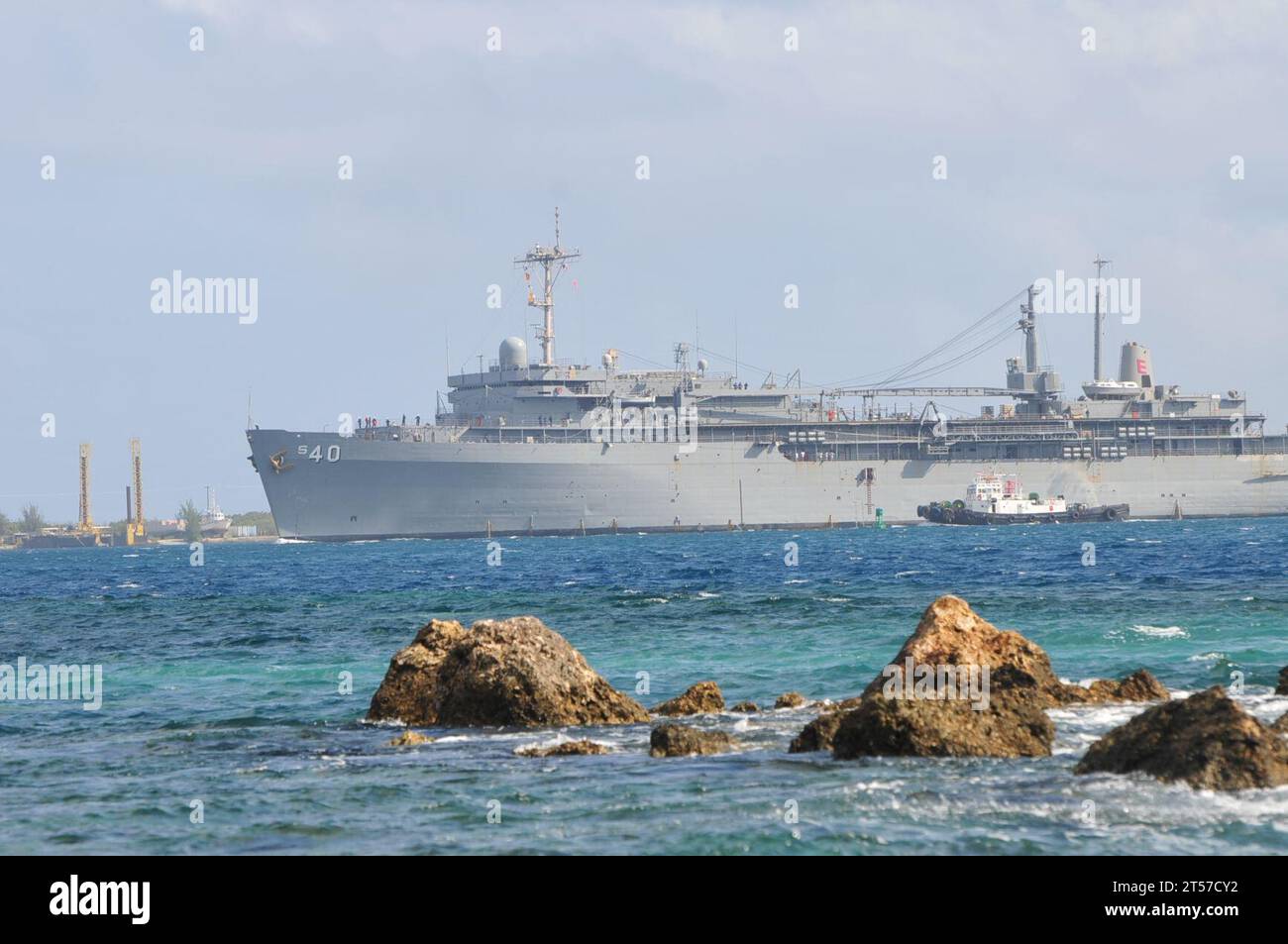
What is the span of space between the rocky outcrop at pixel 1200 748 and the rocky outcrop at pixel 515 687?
5.83m

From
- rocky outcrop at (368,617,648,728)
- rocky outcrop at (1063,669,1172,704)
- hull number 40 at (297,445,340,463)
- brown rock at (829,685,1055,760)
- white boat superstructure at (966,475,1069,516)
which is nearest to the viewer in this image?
brown rock at (829,685,1055,760)

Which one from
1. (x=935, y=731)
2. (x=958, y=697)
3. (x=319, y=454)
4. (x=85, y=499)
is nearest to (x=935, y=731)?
(x=935, y=731)

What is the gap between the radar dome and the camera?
307 ft

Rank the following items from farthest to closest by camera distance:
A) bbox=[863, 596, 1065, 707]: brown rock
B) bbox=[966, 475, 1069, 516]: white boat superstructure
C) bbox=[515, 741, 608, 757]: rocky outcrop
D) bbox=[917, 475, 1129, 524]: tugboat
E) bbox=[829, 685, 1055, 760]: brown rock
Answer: bbox=[966, 475, 1069, 516]: white boat superstructure < bbox=[917, 475, 1129, 524]: tugboat < bbox=[863, 596, 1065, 707]: brown rock < bbox=[515, 741, 608, 757]: rocky outcrop < bbox=[829, 685, 1055, 760]: brown rock

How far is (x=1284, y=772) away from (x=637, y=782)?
514cm

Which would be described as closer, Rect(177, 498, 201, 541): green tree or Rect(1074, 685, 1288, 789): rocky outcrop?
Rect(1074, 685, 1288, 789): rocky outcrop

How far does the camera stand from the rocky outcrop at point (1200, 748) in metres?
11.7

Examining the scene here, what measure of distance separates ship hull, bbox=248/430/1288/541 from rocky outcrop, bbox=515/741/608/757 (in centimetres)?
6887

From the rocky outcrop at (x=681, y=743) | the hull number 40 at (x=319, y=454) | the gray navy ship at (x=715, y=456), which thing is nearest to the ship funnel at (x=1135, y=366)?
the gray navy ship at (x=715, y=456)

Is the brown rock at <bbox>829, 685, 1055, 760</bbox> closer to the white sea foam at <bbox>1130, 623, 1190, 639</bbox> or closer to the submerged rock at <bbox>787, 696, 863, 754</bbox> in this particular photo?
the submerged rock at <bbox>787, 696, 863, 754</bbox>

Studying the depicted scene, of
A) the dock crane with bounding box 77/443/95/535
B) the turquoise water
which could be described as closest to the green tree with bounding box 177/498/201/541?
the dock crane with bounding box 77/443/95/535

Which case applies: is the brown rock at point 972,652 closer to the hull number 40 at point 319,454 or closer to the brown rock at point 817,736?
the brown rock at point 817,736
